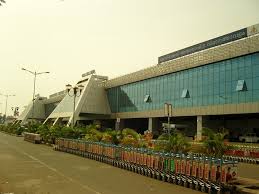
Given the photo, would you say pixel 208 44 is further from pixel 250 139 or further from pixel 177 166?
pixel 177 166

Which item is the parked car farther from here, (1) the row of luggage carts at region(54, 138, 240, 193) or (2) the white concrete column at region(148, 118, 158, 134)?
(1) the row of luggage carts at region(54, 138, 240, 193)

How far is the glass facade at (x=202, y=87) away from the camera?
5331 centimetres

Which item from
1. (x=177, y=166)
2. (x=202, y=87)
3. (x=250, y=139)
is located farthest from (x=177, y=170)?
(x=202, y=87)

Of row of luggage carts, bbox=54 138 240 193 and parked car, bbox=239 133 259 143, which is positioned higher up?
parked car, bbox=239 133 259 143

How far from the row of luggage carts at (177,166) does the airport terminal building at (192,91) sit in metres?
12.4

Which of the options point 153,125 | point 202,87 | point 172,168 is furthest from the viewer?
point 153,125

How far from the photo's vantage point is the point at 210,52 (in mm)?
59938

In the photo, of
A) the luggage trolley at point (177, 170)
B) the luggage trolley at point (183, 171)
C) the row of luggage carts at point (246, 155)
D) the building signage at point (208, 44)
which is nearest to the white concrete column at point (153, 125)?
the building signage at point (208, 44)

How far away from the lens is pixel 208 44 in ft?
198

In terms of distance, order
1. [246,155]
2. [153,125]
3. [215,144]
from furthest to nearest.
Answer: [153,125]
[246,155]
[215,144]

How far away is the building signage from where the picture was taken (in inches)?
2174

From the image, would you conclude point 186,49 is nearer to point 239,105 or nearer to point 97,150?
point 239,105

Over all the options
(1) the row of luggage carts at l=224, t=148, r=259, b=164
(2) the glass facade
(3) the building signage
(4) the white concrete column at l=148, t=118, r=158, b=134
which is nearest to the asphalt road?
(1) the row of luggage carts at l=224, t=148, r=259, b=164

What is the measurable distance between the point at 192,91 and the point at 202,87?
2.75 m
